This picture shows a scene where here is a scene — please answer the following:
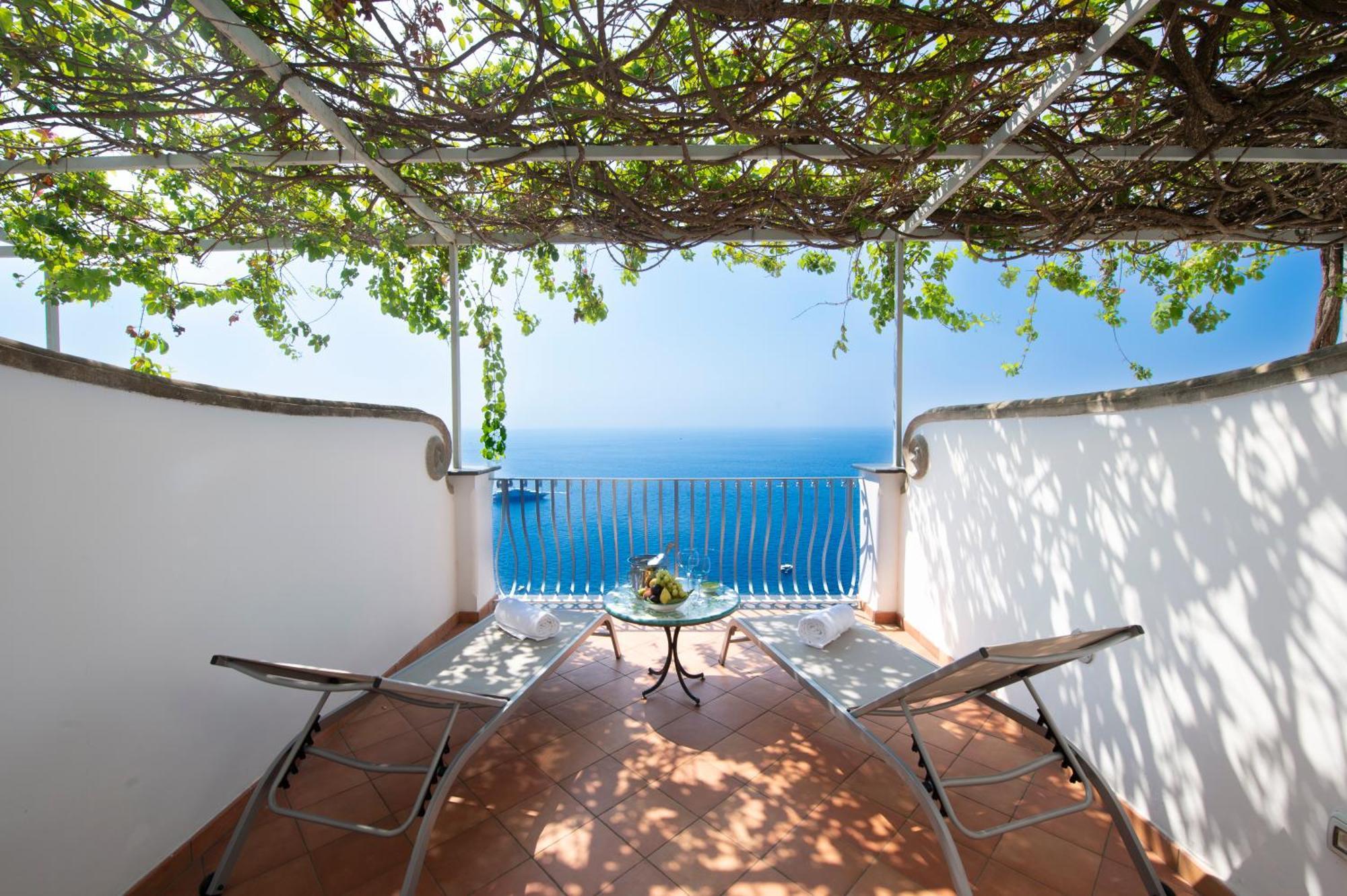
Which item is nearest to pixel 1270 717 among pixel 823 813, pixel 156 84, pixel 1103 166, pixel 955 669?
pixel 955 669

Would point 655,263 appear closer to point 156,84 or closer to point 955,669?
point 156,84

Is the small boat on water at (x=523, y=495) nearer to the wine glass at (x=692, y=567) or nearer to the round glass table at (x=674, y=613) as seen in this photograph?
the round glass table at (x=674, y=613)

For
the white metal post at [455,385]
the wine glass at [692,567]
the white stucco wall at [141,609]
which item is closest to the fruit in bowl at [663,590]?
the wine glass at [692,567]

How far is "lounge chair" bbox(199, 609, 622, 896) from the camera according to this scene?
1479mm

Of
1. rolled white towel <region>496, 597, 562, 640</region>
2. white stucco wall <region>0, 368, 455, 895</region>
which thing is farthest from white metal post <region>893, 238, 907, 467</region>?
white stucco wall <region>0, 368, 455, 895</region>

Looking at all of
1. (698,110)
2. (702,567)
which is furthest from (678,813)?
(698,110)

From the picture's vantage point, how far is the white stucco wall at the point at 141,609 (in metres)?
1.25

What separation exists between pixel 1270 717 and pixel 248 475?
332cm

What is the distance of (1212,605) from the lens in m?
1.52

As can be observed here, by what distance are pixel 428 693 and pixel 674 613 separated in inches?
46.9

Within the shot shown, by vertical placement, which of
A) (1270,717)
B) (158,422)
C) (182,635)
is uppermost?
(158,422)

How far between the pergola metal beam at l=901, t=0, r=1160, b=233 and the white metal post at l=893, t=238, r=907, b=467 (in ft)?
3.24

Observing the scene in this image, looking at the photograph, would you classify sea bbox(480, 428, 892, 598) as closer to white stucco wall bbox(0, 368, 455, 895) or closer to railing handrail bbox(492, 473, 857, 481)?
railing handrail bbox(492, 473, 857, 481)

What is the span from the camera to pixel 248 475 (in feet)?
Answer: 6.41
